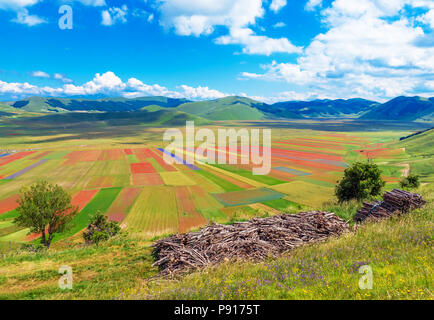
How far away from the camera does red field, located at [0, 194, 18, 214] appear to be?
41.0m

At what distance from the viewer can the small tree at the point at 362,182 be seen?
3347 cm

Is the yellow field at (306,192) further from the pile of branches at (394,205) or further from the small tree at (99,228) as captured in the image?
the small tree at (99,228)

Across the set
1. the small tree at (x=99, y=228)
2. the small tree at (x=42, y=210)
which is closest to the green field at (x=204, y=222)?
the small tree at (x=99, y=228)

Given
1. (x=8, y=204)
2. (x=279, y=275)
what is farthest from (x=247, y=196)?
(x=8, y=204)

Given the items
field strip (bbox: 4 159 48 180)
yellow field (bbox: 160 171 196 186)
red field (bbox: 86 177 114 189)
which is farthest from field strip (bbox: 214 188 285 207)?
field strip (bbox: 4 159 48 180)

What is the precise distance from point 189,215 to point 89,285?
27.9 m

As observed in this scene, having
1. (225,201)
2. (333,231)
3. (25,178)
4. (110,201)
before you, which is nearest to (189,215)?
(225,201)

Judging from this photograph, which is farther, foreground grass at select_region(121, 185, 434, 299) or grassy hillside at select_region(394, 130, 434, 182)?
grassy hillside at select_region(394, 130, 434, 182)

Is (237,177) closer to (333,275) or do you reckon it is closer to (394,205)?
(394,205)

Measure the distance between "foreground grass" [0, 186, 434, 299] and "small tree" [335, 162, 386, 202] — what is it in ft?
68.7

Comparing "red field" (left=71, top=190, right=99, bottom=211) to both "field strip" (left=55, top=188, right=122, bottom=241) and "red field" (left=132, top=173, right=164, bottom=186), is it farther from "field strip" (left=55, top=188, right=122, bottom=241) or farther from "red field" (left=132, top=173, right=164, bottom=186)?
"red field" (left=132, top=173, right=164, bottom=186)

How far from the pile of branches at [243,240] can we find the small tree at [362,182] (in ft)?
72.4
